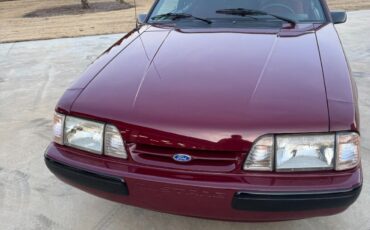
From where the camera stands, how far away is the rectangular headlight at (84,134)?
1940 millimetres

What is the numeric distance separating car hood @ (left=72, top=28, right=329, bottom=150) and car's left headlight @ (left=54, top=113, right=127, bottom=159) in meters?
0.05

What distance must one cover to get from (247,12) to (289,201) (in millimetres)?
1723

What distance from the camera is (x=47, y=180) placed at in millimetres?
2926

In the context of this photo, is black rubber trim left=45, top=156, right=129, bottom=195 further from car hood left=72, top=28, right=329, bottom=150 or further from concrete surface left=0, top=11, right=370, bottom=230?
concrete surface left=0, top=11, right=370, bottom=230

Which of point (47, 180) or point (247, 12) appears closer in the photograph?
point (47, 180)

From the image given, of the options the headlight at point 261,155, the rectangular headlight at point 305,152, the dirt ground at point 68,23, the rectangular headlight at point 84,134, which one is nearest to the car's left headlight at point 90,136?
the rectangular headlight at point 84,134

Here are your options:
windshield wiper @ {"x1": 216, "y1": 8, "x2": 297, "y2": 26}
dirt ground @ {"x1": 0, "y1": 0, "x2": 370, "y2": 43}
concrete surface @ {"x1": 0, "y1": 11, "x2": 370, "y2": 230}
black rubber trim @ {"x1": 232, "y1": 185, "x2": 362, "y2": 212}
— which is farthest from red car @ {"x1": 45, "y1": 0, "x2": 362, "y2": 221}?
dirt ground @ {"x1": 0, "y1": 0, "x2": 370, "y2": 43}

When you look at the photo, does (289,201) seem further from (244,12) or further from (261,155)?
(244,12)

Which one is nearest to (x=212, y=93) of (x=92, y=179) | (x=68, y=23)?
(x=92, y=179)

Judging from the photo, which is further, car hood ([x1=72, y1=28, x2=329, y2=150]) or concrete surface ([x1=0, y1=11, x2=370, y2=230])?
concrete surface ([x1=0, y1=11, x2=370, y2=230])

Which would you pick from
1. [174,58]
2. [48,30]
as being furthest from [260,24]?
[48,30]

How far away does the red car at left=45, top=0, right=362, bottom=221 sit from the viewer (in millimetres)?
1751

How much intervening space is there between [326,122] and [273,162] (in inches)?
11.1

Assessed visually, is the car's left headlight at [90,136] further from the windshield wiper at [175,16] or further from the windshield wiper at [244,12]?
the windshield wiper at [244,12]
